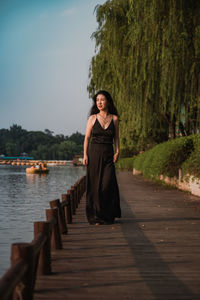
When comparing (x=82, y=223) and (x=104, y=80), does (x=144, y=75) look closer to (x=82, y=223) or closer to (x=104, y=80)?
(x=104, y=80)

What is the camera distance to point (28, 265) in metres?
2.93

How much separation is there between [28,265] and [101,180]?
156 inches

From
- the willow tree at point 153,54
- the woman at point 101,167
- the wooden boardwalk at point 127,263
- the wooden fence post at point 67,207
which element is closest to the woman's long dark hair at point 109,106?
the woman at point 101,167

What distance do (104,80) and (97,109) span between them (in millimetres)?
11884

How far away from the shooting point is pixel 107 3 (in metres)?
16.7

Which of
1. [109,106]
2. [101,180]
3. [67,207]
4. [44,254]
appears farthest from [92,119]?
[44,254]

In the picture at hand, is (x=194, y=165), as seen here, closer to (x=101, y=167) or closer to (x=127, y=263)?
(x=101, y=167)

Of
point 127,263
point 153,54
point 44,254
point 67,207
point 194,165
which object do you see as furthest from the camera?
point 153,54

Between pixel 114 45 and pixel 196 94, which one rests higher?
pixel 114 45

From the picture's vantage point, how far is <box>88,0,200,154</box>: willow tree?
12782 mm

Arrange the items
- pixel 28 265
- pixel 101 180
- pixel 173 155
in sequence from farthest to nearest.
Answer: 1. pixel 173 155
2. pixel 101 180
3. pixel 28 265

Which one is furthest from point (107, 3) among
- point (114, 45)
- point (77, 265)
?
point (77, 265)

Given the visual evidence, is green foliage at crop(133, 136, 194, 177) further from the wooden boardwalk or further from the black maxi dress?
the black maxi dress

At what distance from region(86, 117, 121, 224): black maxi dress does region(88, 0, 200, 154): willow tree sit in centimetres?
680
